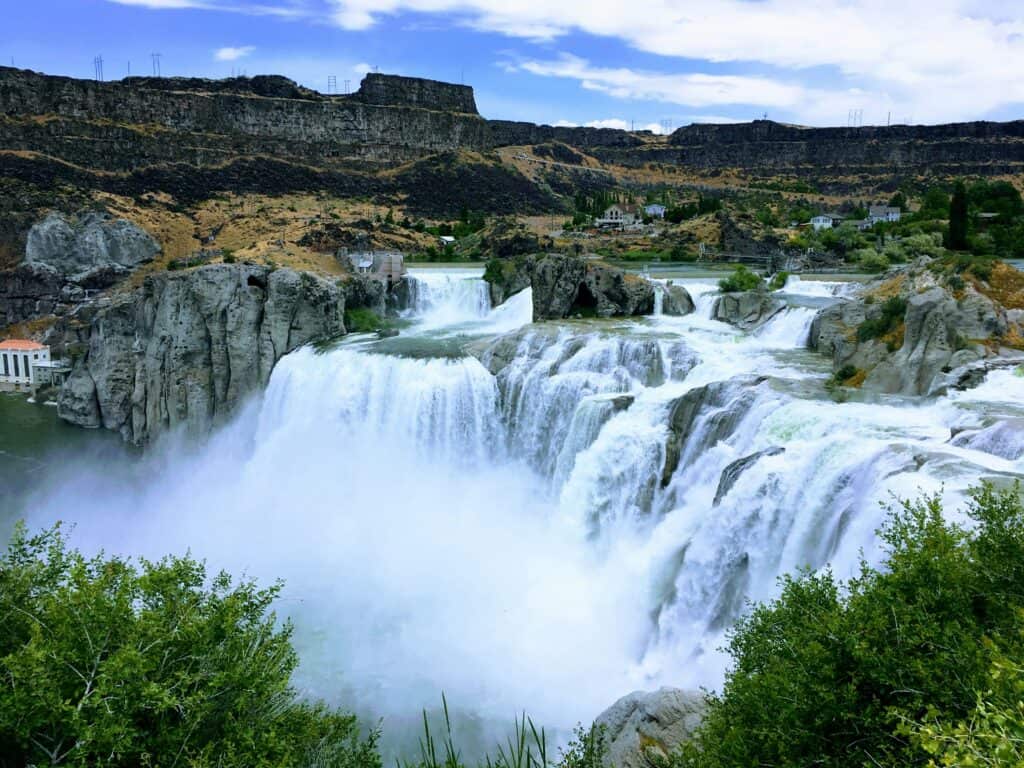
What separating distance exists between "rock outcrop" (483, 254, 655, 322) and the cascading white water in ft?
6.34

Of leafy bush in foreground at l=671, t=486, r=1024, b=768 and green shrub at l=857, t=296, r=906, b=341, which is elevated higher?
green shrub at l=857, t=296, r=906, b=341

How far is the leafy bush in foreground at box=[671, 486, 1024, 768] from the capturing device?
591 cm

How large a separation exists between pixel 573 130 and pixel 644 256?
73.1m

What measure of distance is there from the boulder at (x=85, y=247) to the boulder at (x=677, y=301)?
1320 inches

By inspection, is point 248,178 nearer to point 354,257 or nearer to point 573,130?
point 354,257

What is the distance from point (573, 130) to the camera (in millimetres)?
111875

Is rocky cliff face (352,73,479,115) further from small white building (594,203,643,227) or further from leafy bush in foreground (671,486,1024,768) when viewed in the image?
leafy bush in foreground (671,486,1024,768)

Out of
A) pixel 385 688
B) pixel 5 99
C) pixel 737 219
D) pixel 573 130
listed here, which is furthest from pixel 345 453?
pixel 573 130


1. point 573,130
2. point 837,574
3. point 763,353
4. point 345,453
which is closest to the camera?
point 837,574

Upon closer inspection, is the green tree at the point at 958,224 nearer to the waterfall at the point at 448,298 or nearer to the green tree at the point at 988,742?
the waterfall at the point at 448,298

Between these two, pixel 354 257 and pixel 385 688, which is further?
pixel 354 257

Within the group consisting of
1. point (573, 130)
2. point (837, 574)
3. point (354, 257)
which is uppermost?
point (573, 130)

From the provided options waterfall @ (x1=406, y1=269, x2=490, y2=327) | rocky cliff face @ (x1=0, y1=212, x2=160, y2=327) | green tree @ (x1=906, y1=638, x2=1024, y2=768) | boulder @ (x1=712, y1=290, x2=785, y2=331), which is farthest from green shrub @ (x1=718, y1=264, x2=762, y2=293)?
rocky cliff face @ (x1=0, y1=212, x2=160, y2=327)

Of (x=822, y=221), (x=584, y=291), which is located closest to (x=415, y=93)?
(x=822, y=221)
